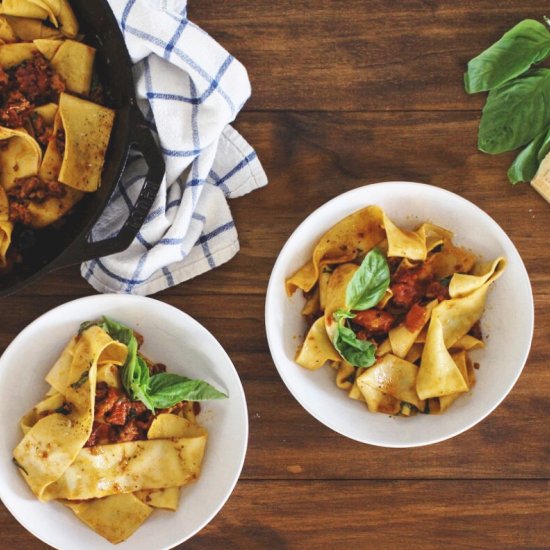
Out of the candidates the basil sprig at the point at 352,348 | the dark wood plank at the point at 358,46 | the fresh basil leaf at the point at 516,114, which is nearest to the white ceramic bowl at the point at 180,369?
the basil sprig at the point at 352,348

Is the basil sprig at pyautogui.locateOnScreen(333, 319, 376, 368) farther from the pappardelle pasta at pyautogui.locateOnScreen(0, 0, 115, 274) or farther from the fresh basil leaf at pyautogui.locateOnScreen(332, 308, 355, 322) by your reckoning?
the pappardelle pasta at pyautogui.locateOnScreen(0, 0, 115, 274)

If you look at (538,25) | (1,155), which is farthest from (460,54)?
(1,155)

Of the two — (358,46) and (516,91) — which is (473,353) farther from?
(358,46)

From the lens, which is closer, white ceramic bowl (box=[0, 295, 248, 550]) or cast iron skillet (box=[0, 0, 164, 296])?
cast iron skillet (box=[0, 0, 164, 296])

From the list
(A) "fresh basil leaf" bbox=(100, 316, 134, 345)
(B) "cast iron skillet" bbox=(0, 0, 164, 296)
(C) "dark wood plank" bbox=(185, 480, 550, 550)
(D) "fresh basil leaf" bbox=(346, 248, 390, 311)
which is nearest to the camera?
(B) "cast iron skillet" bbox=(0, 0, 164, 296)

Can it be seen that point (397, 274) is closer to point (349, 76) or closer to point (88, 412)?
point (349, 76)

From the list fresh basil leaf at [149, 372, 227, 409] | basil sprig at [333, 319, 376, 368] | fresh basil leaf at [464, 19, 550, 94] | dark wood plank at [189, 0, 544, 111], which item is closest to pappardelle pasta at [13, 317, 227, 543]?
fresh basil leaf at [149, 372, 227, 409]

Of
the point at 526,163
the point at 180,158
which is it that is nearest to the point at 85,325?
the point at 180,158
